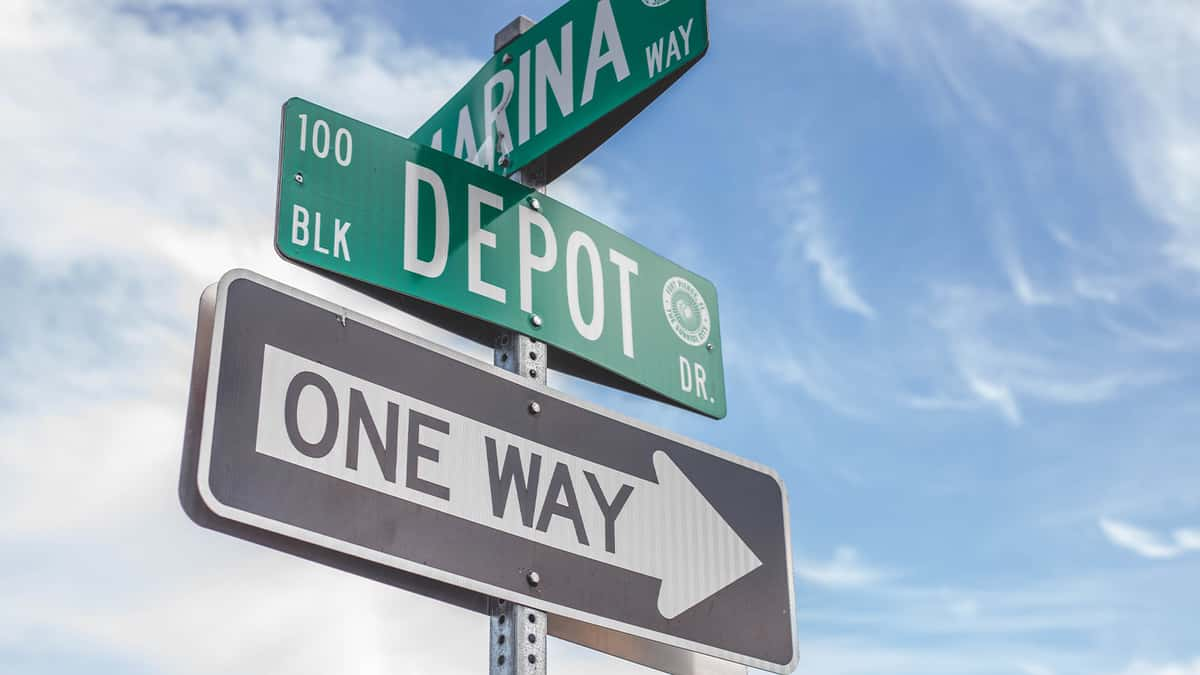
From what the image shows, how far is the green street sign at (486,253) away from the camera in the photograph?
2.39 metres

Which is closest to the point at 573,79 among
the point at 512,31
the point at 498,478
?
the point at 512,31

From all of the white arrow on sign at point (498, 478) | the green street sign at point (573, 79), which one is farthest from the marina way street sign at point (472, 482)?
the green street sign at point (573, 79)

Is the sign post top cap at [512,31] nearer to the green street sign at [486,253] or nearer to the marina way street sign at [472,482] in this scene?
the green street sign at [486,253]

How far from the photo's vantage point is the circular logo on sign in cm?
296

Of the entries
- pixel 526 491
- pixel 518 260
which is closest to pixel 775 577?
pixel 526 491

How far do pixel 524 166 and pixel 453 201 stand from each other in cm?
24

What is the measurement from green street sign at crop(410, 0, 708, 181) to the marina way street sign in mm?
628

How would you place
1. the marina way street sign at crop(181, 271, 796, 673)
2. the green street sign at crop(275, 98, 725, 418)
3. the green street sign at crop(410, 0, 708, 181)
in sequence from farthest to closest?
1. the green street sign at crop(410, 0, 708, 181)
2. the green street sign at crop(275, 98, 725, 418)
3. the marina way street sign at crop(181, 271, 796, 673)

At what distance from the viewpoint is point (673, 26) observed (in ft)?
8.59

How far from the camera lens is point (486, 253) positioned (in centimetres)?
260

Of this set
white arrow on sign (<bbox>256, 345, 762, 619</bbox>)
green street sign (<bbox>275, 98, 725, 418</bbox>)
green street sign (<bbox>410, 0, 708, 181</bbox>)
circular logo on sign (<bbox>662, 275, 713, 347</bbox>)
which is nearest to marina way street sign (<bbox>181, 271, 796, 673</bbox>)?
white arrow on sign (<bbox>256, 345, 762, 619</bbox>)

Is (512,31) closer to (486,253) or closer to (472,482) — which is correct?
(486,253)

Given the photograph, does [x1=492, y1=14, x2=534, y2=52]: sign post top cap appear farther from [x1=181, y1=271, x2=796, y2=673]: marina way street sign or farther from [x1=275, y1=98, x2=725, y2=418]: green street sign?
[x1=181, y1=271, x2=796, y2=673]: marina way street sign

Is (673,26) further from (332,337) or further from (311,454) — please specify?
(311,454)
